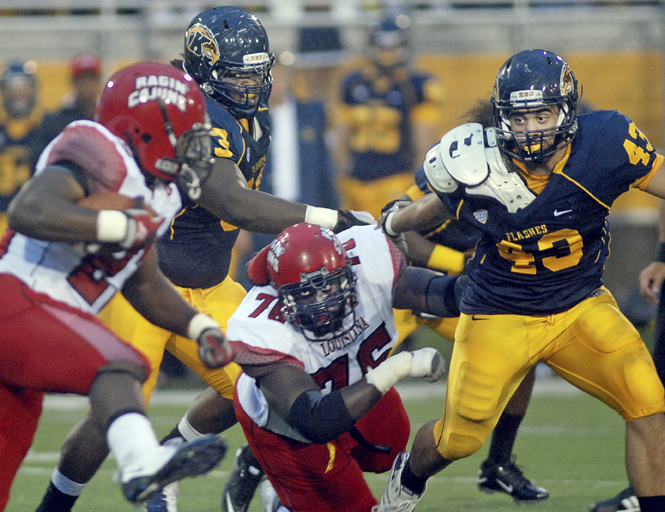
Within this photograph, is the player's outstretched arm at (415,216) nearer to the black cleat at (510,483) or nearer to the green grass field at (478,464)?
the black cleat at (510,483)

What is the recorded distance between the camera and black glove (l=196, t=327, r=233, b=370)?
2.92 metres

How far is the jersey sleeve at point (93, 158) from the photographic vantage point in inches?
109

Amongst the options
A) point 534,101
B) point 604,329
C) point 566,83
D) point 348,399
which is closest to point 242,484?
point 348,399

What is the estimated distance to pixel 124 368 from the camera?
2.72 meters

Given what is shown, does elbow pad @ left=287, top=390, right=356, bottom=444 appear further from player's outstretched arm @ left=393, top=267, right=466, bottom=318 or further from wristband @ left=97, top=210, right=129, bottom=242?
wristband @ left=97, top=210, right=129, bottom=242

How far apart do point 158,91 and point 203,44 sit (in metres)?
1.17

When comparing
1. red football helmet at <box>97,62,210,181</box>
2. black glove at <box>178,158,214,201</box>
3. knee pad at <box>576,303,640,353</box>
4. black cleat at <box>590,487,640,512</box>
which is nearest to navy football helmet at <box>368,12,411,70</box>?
knee pad at <box>576,303,640,353</box>

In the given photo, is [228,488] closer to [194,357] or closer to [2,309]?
[194,357]

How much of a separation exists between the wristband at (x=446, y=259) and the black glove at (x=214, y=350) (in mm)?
1486

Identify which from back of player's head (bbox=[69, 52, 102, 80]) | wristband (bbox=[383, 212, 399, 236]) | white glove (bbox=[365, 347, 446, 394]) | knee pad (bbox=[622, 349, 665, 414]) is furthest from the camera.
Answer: back of player's head (bbox=[69, 52, 102, 80])

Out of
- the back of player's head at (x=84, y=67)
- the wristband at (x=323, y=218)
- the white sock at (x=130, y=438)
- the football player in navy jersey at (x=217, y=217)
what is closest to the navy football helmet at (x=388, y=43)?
the back of player's head at (x=84, y=67)

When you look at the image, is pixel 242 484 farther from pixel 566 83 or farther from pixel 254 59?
pixel 566 83

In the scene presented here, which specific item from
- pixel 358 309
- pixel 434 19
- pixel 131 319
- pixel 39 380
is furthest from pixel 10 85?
pixel 39 380

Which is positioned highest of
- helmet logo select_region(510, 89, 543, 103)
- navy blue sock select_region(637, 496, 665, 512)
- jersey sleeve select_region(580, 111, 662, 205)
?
helmet logo select_region(510, 89, 543, 103)
